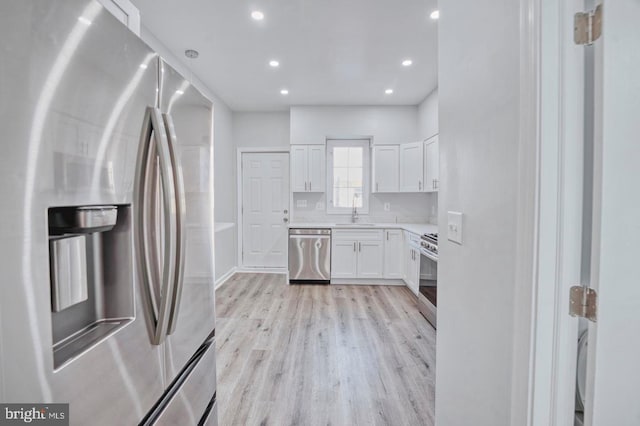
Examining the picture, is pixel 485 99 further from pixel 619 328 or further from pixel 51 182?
pixel 51 182

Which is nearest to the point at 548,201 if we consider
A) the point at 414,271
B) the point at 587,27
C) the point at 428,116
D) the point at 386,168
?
the point at 587,27

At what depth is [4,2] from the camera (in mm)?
445

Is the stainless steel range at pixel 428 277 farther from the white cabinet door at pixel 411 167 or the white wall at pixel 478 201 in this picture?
the white wall at pixel 478 201

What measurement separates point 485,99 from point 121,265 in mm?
1283

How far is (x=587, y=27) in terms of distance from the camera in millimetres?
771

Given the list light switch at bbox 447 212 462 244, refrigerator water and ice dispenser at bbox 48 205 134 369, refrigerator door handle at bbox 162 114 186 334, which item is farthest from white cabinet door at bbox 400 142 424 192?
refrigerator water and ice dispenser at bbox 48 205 134 369

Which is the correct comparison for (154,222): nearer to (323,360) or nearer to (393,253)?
(323,360)

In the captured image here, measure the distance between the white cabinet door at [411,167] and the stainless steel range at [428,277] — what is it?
1304mm

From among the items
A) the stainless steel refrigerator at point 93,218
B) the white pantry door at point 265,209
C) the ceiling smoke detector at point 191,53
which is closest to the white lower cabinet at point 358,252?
the white pantry door at point 265,209

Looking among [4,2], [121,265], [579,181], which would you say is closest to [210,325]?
[121,265]

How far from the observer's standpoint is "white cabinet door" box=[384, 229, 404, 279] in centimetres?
445

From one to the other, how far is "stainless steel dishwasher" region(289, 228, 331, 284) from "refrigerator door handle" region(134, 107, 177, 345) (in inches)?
143

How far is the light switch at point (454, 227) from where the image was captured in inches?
49.3

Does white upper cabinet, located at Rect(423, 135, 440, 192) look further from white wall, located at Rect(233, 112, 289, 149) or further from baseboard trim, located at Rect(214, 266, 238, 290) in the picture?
baseboard trim, located at Rect(214, 266, 238, 290)
